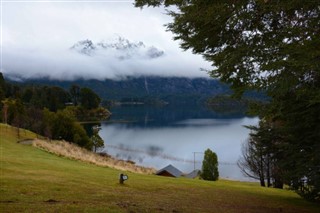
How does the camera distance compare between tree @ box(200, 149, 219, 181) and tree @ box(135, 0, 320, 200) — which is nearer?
tree @ box(135, 0, 320, 200)

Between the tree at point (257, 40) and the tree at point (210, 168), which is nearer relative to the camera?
the tree at point (257, 40)

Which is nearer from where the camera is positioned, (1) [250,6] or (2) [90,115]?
(1) [250,6]

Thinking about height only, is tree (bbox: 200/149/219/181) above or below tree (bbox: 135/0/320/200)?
below

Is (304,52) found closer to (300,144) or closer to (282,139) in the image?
(300,144)

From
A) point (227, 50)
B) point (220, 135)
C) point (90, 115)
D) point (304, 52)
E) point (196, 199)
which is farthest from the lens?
point (90, 115)

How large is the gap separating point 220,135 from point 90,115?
5103cm

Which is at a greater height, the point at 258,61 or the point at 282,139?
the point at 258,61

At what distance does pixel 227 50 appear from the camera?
26.7 feet

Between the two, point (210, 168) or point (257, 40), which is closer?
point (257, 40)

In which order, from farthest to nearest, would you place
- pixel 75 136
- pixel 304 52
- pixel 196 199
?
pixel 75 136 → pixel 196 199 → pixel 304 52

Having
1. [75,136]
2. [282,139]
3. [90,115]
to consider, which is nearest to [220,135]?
[75,136]

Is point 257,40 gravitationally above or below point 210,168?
above

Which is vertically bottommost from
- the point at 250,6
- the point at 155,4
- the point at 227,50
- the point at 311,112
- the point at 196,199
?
the point at 196,199

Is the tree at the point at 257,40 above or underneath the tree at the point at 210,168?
above
